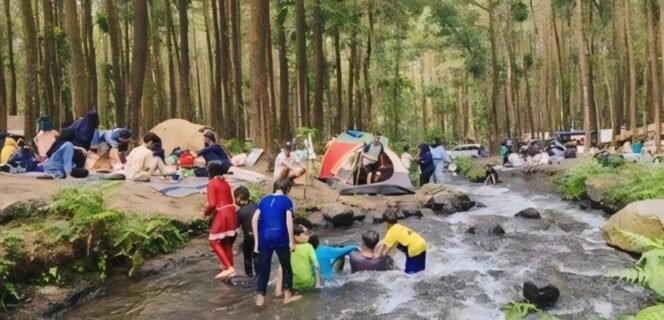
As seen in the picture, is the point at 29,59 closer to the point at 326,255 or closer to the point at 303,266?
the point at 326,255

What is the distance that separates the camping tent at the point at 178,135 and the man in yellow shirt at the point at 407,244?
12.1 metres

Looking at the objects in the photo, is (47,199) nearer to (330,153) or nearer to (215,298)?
(215,298)

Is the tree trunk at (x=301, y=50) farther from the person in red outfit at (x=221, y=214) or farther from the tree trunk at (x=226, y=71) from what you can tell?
the person in red outfit at (x=221, y=214)

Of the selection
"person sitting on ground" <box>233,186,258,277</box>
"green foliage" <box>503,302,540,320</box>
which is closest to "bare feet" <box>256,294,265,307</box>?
"person sitting on ground" <box>233,186,258,277</box>

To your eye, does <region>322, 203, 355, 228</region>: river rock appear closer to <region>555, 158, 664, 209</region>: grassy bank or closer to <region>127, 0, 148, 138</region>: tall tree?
<region>555, 158, 664, 209</region>: grassy bank

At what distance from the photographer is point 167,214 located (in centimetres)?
1095

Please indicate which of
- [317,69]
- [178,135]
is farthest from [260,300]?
[317,69]

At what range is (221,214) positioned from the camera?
865 centimetres

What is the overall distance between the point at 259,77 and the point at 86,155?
521cm

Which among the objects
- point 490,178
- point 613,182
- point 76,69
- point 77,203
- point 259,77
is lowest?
point 490,178

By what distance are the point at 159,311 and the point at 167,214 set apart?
3.62 m

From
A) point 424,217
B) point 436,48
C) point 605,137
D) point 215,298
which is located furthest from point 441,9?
point 215,298

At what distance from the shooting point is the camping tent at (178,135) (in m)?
19.9

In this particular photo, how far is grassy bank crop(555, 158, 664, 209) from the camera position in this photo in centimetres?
1323
